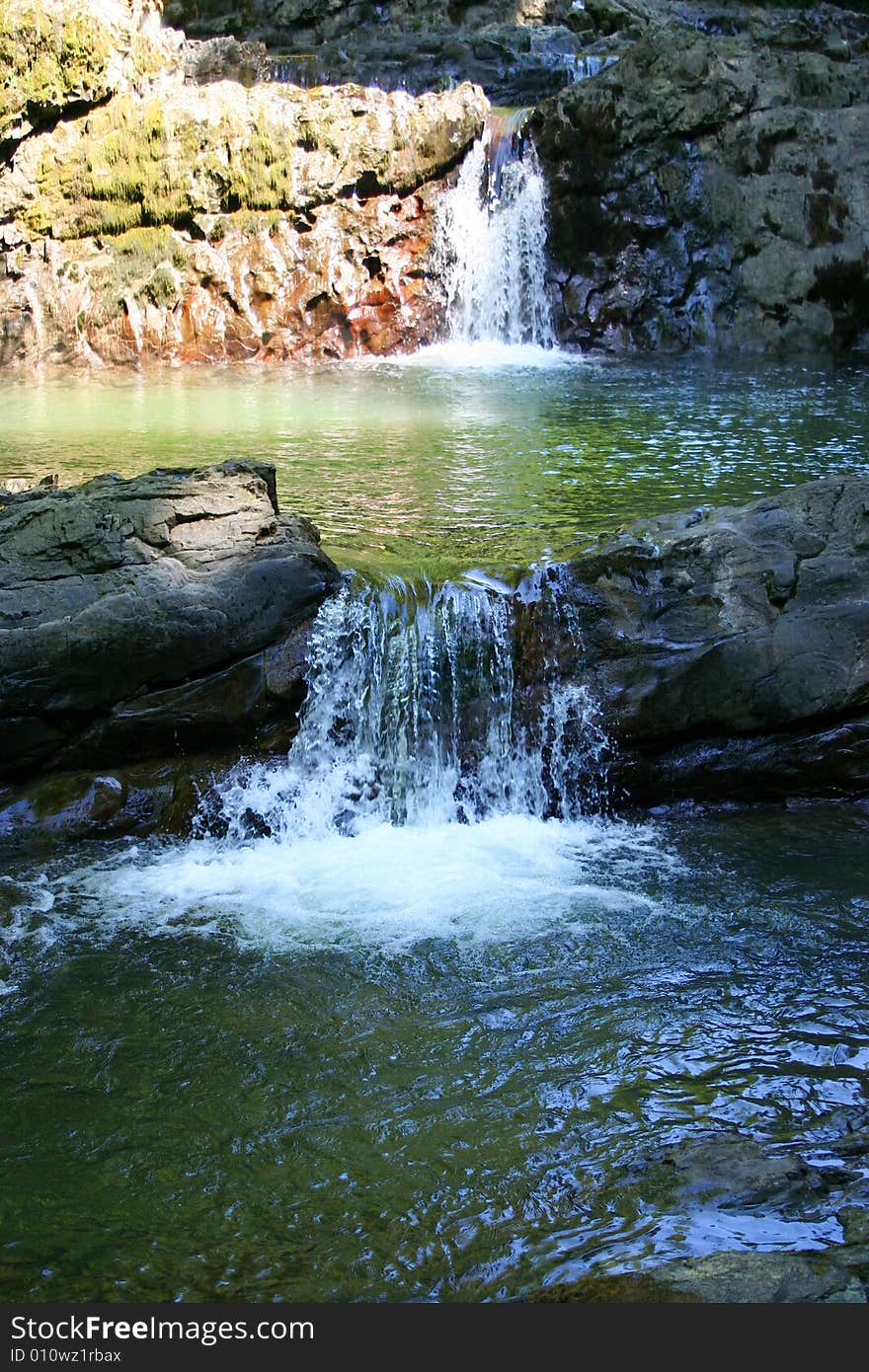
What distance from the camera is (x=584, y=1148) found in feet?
9.89

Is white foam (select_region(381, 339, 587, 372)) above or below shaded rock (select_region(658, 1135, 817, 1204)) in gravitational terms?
above

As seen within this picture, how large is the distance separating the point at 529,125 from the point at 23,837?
11933 mm

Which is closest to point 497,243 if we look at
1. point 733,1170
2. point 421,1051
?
point 421,1051

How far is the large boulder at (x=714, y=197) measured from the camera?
44.0ft

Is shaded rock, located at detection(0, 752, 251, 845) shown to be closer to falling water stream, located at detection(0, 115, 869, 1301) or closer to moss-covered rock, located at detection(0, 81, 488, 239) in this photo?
falling water stream, located at detection(0, 115, 869, 1301)

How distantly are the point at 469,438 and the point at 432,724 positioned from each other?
4.10 m

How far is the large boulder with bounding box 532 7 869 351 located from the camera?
13.4 m

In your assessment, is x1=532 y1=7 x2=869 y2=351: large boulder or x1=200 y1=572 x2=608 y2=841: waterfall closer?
x1=200 y1=572 x2=608 y2=841: waterfall

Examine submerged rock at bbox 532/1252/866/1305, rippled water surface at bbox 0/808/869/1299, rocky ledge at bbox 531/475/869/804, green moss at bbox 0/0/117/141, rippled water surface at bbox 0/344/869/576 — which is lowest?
rippled water surface at bbox 0/808/869/1299

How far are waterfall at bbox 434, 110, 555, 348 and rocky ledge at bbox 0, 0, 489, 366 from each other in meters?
0.58

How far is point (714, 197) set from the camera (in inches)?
538

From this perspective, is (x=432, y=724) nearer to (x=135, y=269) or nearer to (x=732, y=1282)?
(x=732, y=1282)

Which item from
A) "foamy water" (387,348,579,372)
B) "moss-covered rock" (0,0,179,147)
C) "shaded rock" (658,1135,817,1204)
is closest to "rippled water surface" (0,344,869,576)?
"foamy water" (387,348,579,372)

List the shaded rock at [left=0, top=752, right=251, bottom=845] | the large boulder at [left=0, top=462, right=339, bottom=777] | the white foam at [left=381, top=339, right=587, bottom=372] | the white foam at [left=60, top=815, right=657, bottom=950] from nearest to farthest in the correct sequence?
the white foam at [left=60, top=815, right=657, bottom=950], the shaded rock at [left=0, top=752, right=251, bottom=845], the large boulder at [left=0, top=462, right=339, bottom=777], the white foam at [left=381, top=339, right=587, bottom=372]
